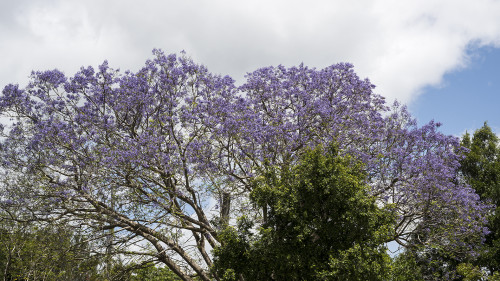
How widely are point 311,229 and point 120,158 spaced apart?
16.7 feet

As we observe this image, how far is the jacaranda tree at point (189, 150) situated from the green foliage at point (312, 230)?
36.7 inches

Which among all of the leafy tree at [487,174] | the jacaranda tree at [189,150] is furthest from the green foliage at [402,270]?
the leafy tree at [487,174]

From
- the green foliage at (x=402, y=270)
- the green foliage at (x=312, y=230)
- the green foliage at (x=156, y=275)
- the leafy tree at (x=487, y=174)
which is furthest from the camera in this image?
the leafy tree at (x=487, y=174)

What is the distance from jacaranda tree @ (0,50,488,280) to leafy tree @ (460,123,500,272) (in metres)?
4.87

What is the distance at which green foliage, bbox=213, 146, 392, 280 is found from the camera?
10.6 metres

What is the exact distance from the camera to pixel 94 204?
A: 12.7 metres

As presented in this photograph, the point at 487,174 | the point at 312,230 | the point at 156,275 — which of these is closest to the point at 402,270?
the point at 312,230

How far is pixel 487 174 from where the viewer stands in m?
21.4

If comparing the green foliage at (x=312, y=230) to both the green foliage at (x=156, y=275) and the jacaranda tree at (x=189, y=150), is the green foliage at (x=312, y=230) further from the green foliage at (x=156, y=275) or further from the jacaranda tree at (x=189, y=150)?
the green foliage at (x=156, y=275)

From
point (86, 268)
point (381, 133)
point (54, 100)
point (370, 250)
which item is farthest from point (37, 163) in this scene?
point (381, 133)

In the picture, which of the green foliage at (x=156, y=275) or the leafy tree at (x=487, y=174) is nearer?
the green foliage at (x=156, y=275)

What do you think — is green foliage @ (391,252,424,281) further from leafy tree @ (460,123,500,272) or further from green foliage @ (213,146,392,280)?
leafy tree @ (460,123,500,272)

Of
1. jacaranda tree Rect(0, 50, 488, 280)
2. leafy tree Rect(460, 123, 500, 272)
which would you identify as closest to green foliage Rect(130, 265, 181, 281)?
jacaranda tree Rect(0, 50, 488, 280)

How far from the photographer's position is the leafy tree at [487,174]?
19.1m
